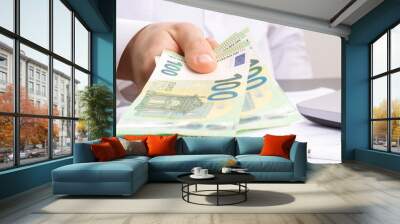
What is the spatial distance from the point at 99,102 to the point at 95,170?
3243mm

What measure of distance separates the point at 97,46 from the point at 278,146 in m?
4.87

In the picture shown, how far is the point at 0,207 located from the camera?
4.14m

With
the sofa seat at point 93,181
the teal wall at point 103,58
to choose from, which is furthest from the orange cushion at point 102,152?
the teal wall at point 103,58

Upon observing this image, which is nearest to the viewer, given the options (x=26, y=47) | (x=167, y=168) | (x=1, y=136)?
(x=1, y=136)

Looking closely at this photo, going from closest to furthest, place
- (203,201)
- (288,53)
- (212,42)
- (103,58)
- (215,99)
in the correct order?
(203,201)
(103,58)
(215,99)
(212,42)
(288,53)

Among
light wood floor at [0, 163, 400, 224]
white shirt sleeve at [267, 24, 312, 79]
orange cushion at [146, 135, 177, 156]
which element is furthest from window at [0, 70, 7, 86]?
white shirt sleeve at [267, 24, 312, 79]

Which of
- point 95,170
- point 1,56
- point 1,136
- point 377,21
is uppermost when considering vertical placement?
point 377,21

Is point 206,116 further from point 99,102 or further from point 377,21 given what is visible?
point 377,21

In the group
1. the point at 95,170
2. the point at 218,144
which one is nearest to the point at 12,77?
the point at 95,170

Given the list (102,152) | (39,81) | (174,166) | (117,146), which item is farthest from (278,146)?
(39,81)

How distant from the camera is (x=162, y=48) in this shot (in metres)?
10.1

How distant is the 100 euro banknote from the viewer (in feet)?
33.0

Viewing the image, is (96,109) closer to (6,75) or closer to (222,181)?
(6,75)

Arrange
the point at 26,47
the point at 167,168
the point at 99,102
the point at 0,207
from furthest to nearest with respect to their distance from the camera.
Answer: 1. the point at 99,102
2. the point at 167,168
3. the point at 26,47
4. the point at 0,207
